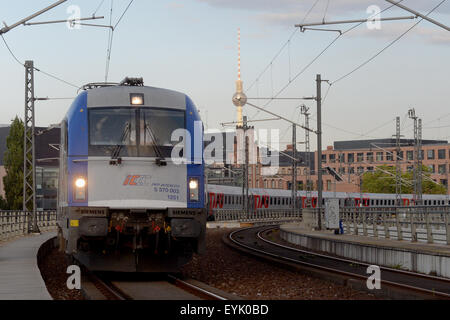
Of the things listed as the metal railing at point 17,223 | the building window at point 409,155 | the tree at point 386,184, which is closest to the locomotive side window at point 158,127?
the metal railing at point 17,223

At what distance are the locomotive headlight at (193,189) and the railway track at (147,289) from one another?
1.71m

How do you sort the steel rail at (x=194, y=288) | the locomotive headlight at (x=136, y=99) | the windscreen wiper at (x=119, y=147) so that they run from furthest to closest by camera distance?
the locomotive headlight at (x=136, y=99), the windscreen wiper at (x=119, y=147), the steel rail at (x=194, y=288)

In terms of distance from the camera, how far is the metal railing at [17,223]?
3220 cm

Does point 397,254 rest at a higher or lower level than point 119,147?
lower

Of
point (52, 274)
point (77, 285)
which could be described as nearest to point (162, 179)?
point (77, 285)

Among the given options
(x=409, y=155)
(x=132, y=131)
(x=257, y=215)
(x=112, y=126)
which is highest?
(x=409, y=155)

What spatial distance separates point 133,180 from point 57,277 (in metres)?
4.37

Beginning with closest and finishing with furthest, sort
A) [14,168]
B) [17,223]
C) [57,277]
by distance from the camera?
[57,277]
[17,223]
[14,168]

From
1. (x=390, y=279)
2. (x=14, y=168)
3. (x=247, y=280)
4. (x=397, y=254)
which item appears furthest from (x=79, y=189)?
(x=14, y=168)

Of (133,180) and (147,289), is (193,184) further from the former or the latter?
(147,289)

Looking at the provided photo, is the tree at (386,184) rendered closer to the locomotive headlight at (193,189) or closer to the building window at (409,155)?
the building window at (409,155)

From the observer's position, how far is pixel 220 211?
67.2 meters

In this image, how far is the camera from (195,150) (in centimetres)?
1557

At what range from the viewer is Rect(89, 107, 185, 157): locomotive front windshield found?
15047 millimetres
